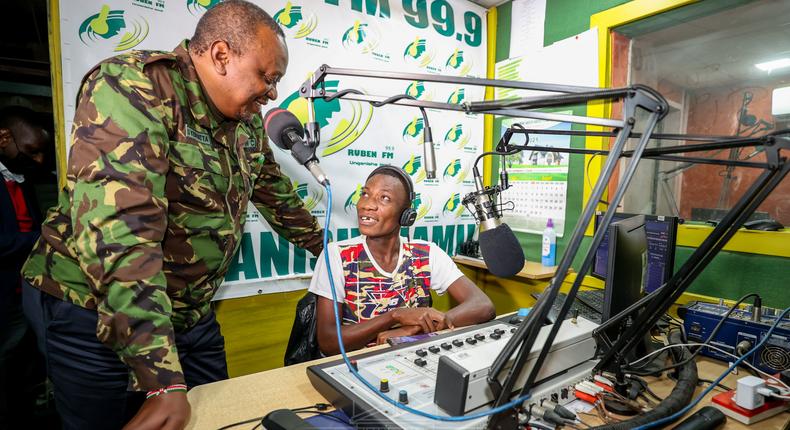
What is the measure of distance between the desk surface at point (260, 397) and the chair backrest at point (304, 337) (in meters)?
0.45

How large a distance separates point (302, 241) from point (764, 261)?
214cm

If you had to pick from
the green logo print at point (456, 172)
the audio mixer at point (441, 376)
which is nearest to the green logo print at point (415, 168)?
the green logo print at point (456, 172)

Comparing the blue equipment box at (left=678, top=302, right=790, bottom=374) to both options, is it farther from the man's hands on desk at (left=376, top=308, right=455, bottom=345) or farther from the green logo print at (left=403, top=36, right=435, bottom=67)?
the green logo print at (left=403, top=36, right=435, bottom=67)

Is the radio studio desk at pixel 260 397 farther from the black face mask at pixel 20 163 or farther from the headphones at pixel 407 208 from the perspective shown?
the black face mask at pixel 20 163

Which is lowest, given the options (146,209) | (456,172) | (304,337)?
(304,337)

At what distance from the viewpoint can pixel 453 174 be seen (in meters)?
2.93

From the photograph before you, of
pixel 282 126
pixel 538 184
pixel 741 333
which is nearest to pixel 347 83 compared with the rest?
pixel 282 126

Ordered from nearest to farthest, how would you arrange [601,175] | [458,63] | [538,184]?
[601,175] → [538,184] → [458,63]

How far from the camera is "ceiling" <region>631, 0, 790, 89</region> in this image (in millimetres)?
1826

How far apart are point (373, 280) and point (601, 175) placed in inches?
49.3

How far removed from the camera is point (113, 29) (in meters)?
1.72

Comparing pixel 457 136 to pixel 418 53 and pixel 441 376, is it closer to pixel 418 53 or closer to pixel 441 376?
pixel 418 53

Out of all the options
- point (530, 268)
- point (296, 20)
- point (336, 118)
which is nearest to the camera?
point (296, 20)

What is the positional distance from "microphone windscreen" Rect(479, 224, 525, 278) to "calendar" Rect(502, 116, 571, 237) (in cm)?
151
